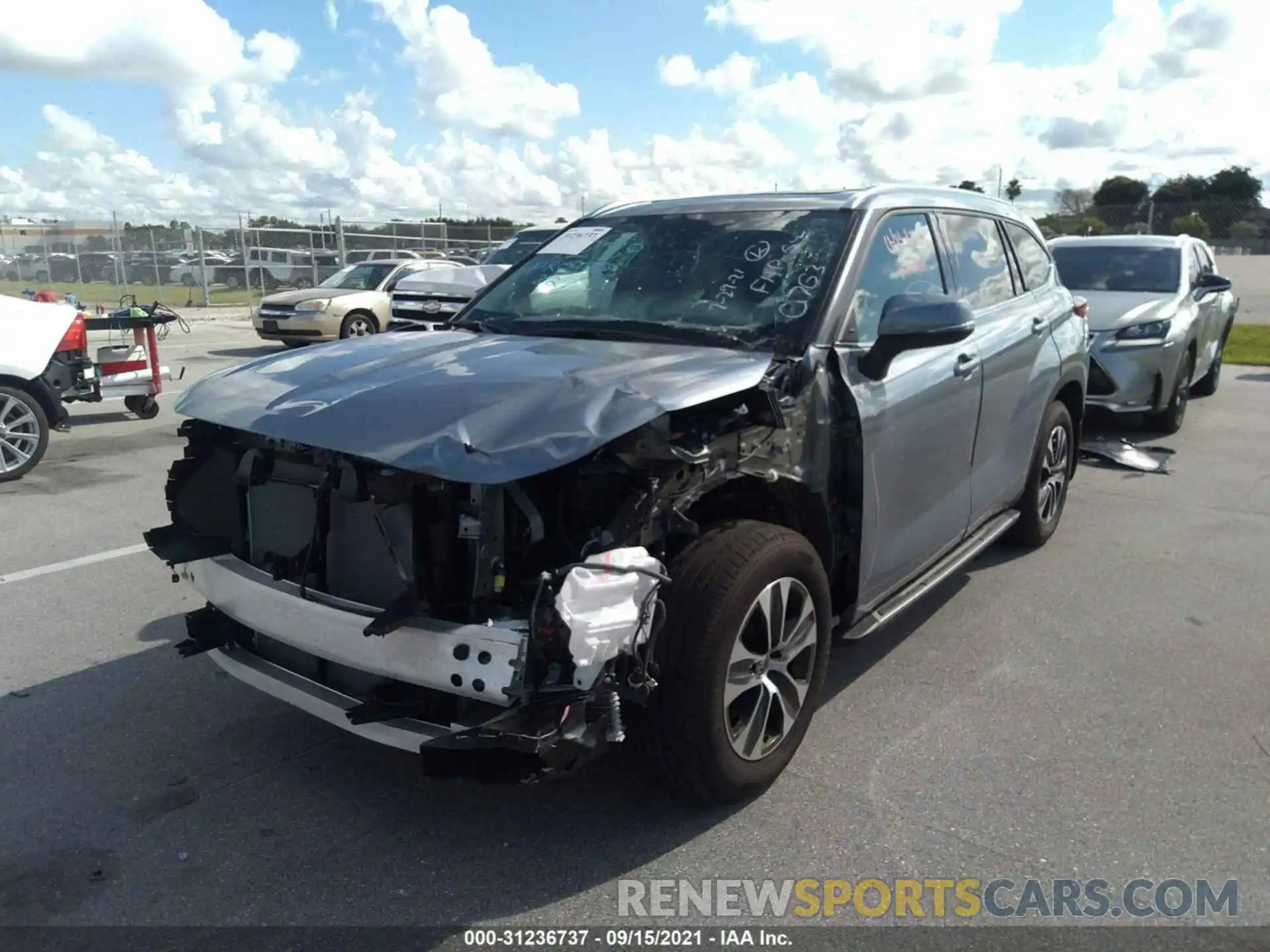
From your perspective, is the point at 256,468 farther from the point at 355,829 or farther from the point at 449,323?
the point at 449,323

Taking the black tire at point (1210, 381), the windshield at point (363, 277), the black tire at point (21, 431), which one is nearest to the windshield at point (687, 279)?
the black tire at point (21, 431)

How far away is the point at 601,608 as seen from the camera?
2656mm

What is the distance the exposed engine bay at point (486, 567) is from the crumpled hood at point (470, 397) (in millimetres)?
102

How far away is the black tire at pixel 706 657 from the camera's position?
2.89 m

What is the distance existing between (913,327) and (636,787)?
5.94ft

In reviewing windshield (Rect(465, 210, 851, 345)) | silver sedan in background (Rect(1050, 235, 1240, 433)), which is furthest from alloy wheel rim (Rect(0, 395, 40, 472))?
silver sedan in background (Rect(1050, 235, 1240, 433))

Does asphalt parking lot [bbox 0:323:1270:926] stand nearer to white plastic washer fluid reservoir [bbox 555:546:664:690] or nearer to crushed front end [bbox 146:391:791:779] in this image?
crushed front end [bbox 146:391:791:779]

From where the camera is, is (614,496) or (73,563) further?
(73,563)

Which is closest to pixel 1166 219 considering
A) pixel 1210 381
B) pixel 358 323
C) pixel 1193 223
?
pixel 1193 223

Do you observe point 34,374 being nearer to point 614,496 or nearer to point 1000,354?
point 614,496

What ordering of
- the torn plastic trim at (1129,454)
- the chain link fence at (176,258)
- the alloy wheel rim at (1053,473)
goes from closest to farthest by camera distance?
the alloy wheel rim at (1053,473), the torn plastic trim at (1129,454), the chain link fence at (176,258)

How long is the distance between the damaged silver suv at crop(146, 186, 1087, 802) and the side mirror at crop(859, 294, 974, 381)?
1cm

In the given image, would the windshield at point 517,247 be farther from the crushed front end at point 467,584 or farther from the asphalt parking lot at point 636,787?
the crushed front end at point 467,584

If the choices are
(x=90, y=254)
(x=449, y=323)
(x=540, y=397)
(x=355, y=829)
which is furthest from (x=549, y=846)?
(x=90, y=254)
